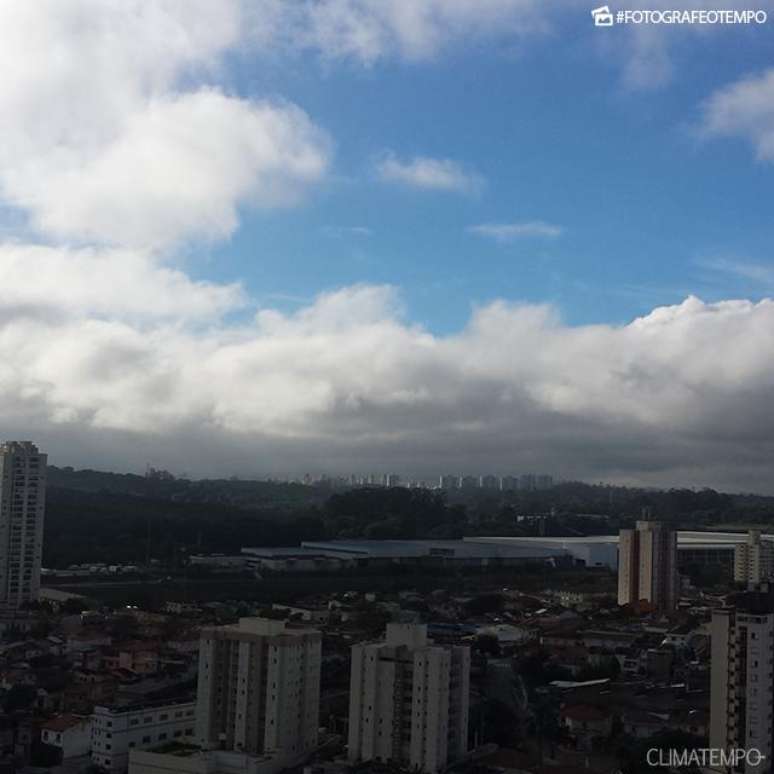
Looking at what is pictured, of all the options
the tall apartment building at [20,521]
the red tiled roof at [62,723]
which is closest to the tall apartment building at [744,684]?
the red tiled roof at [62,723]

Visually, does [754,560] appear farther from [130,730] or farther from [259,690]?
[130,730]

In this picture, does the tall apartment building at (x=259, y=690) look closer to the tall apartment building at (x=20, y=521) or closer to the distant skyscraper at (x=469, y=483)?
the tall apartment building at (x=20, y=521)

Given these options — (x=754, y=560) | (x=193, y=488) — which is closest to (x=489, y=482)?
(x=193, y=488)

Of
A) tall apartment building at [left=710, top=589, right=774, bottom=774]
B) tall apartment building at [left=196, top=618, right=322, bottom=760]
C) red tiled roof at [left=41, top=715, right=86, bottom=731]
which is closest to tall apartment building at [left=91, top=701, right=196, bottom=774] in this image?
red tiled roof at [left=41, top=715, right=86, bottom=731]

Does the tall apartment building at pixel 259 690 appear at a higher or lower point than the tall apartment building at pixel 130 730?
higher

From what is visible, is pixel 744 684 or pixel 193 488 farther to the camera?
pixel 193 488

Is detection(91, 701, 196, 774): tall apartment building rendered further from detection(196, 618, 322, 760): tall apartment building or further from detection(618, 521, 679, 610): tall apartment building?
detection(618, 521, 679, 610): tall apartment building

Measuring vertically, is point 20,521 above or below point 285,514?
above
